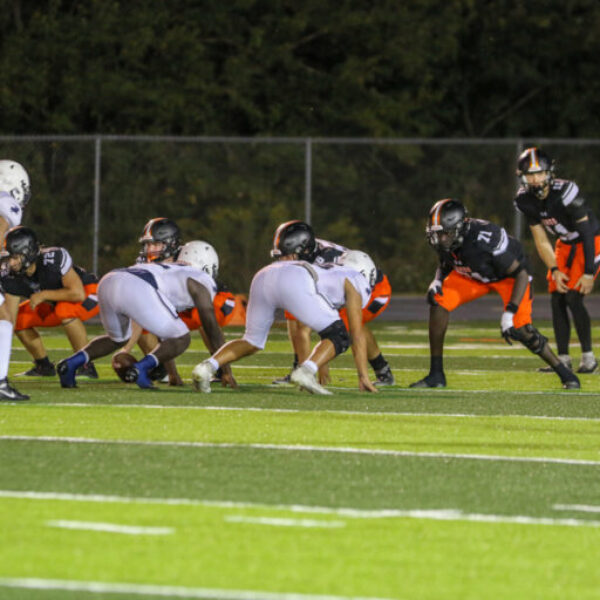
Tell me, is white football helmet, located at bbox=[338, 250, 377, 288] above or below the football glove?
above

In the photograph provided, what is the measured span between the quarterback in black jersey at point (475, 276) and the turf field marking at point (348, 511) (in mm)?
5220

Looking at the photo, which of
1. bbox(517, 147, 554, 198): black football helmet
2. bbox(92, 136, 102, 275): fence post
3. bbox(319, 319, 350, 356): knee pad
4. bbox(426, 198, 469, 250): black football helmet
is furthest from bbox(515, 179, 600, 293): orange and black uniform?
bbox(92, 136, 102, 275): fence post

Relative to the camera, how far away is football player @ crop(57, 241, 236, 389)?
11.7 m

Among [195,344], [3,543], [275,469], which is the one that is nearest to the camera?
[3,543]

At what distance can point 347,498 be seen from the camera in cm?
712

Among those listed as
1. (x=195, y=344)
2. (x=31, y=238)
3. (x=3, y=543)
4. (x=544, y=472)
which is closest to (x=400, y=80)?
(x=195, y=344)

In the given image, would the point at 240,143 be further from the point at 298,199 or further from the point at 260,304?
the point at 260,304

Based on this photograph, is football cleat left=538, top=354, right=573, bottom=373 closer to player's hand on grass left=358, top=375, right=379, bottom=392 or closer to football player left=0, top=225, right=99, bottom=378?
player's hand on grass left=358, top=375, right=379, bottom=392

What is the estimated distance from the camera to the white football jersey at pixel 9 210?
39.7ft

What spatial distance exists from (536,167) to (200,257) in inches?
102

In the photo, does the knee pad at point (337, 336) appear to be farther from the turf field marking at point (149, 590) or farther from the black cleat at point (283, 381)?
the turf field marking at point (149, 590)

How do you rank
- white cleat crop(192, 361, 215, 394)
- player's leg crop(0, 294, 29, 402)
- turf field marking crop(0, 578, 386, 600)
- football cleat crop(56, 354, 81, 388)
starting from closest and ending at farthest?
turf field marking crop(0, 578, 386, 600) < player's leg crop(0, 294, 29, 402) < white cleat crop(192, 361, 215, 394) < football cleat crop(56, 354, 81, 388)

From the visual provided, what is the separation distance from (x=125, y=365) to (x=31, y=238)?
3.95ft

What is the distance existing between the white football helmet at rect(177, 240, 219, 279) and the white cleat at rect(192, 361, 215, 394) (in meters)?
1.65
